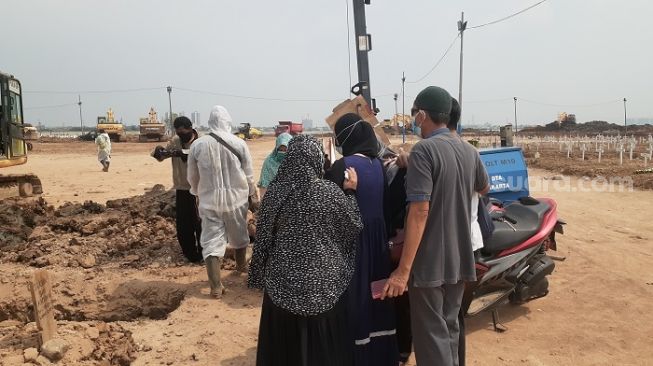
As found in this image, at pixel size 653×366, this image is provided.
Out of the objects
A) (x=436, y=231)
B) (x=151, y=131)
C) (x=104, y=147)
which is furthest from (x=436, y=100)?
(x=151, y=131)

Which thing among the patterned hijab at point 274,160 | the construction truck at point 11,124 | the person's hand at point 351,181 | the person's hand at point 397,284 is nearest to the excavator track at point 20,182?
the construction truck at point 11,124

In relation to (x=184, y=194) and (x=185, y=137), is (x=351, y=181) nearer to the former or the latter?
(x=184, y=194)

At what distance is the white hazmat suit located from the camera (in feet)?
14.1

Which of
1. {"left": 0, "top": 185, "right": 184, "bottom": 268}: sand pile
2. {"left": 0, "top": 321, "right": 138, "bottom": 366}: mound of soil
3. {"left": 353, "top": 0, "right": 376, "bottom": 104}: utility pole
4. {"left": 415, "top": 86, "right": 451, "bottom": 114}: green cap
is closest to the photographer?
{"left": 415, "top": 86, "right": 451, "bottom": 114}: green cap

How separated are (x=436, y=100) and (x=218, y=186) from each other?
249 cm

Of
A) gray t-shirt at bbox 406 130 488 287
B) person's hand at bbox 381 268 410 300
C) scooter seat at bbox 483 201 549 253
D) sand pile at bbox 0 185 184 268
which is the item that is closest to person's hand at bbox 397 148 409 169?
gray t-shirt at bbox 406 130 488 287

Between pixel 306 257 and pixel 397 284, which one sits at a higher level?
pixel 306 257

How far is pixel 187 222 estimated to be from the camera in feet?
16.8

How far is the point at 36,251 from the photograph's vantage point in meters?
5.66

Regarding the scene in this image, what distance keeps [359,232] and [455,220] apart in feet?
1.66

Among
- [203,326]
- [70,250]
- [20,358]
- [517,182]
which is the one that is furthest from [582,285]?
[70,250]

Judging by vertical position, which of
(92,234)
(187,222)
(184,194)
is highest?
(184,194)

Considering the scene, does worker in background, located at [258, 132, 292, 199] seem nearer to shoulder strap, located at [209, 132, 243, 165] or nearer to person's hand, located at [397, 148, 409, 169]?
shoulder strap, located at [209, 132, 243, 165]

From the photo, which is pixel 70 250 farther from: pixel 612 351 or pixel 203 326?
pixel 612 351
